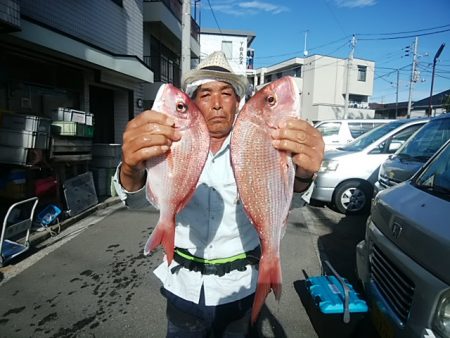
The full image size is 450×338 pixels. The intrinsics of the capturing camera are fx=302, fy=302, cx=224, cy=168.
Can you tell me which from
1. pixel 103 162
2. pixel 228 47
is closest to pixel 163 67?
pixel 103 162

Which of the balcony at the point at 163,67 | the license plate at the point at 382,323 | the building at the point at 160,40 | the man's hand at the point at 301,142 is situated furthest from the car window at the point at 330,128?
the man's hand at the point at 301,142

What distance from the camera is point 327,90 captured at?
121ft

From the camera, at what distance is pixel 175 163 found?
1315 mm

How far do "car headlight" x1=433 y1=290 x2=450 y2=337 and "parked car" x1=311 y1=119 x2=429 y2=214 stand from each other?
564 cm

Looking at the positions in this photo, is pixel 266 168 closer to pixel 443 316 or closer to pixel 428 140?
pixel 443 316

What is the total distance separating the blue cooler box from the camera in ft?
8.72

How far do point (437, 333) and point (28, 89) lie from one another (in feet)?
27.1

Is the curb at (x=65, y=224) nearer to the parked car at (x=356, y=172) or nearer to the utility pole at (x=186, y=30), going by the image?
the utility pole at (x=186, y=30)

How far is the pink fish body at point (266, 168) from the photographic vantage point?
1.24m

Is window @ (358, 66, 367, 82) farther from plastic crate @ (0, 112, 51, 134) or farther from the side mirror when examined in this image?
plastic crate @ (0, 112, 51, 134)

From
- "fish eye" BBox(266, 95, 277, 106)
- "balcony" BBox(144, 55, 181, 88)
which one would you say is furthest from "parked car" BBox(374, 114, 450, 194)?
"balcony" BBox(144, 55, 181, 88)

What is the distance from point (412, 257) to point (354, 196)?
5.53m

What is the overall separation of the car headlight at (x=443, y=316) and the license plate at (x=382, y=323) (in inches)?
16.2

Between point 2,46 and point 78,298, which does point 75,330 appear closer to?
point 78,298
